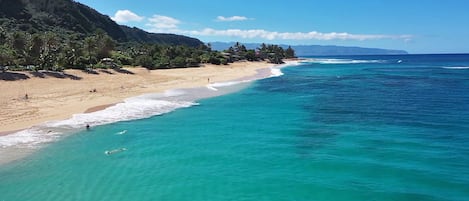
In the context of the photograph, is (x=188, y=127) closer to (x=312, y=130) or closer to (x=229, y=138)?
(x=229, y=138)

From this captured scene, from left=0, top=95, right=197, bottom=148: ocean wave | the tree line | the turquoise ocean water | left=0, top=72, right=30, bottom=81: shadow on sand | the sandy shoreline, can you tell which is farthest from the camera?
the tree line

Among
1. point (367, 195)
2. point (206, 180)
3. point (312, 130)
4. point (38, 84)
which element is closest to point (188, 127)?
point (312, 130)

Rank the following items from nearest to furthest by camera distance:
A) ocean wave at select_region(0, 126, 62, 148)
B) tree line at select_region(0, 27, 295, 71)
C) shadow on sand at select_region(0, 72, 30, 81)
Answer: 1. ocean wave at select_region(0, 126, 62, 148)
2. shadow on sand at select_region(0, 72, 30, 81)
3. tree line at select_region(0, 27, 295, 71)

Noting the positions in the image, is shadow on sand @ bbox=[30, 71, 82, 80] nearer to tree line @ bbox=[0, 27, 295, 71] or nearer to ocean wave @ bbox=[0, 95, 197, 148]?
tree line @ bbox=[0, 27, 295, 71]

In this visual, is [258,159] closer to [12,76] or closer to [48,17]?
[12,76]

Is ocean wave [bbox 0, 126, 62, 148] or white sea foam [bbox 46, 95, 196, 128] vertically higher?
white sea foam [bbox 46, 95, 196, 128]

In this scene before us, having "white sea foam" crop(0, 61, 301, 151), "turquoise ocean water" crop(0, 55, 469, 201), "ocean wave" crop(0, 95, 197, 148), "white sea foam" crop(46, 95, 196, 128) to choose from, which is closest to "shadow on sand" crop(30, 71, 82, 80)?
"white sea foam" crop(0, 61, 301, 151)

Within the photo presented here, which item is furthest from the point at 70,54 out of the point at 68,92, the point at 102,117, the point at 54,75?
the point at 102,117
